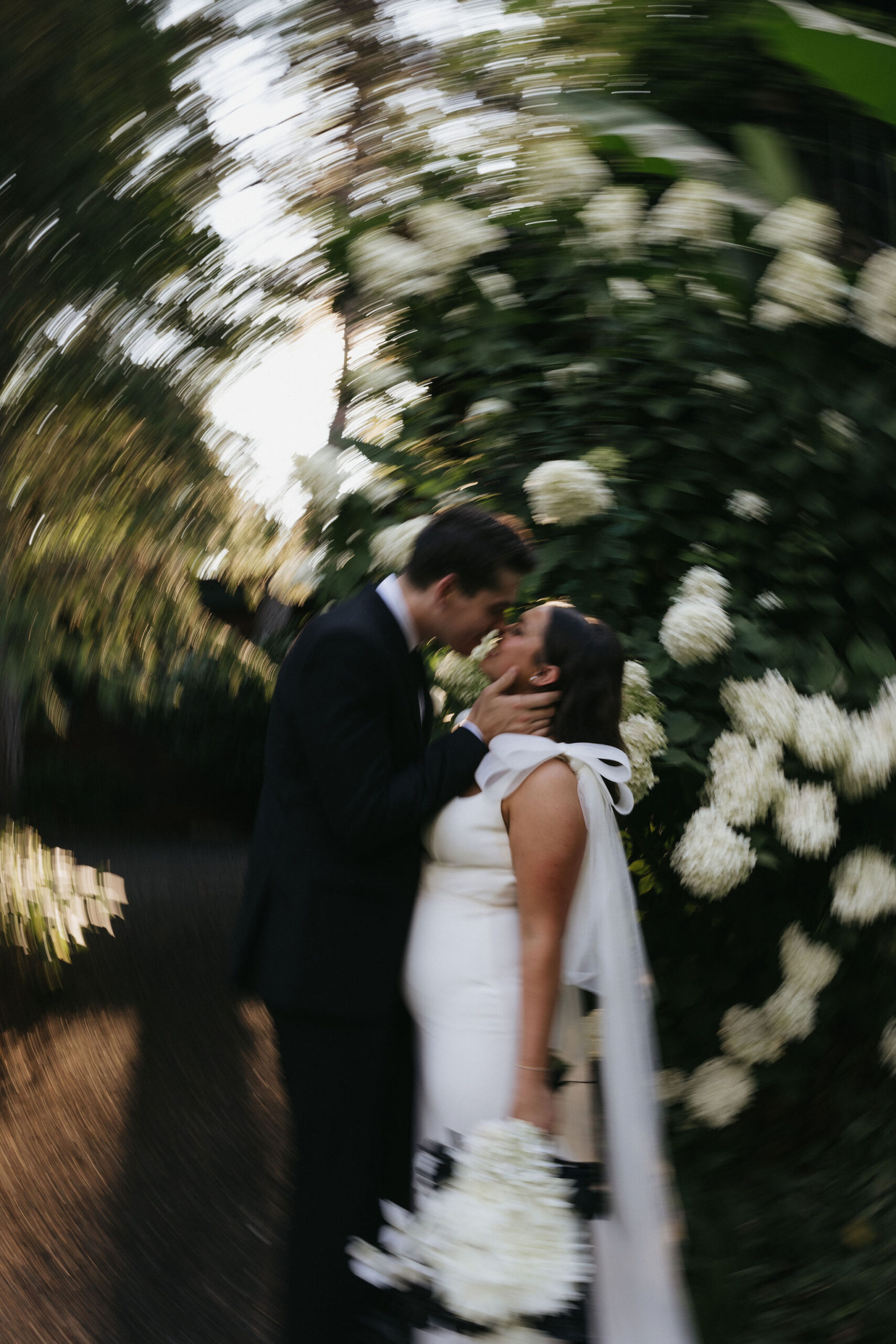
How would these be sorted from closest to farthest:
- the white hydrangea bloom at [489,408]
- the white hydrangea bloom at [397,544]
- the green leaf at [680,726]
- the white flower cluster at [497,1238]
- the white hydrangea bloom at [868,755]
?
the white flower cluster at [497,1238] → the white hydrangea bloom at [868,755] → the white hydrangea bloom at [397,544] → the green leaf at [680,726] → the white hydrangea bloom at [489,408]

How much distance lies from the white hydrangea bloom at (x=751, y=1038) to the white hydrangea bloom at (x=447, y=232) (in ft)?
7.22

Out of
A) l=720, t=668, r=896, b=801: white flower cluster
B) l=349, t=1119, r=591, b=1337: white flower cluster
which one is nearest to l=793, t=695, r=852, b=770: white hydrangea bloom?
l=720, t=668, r=896, b=801: white flower cluster

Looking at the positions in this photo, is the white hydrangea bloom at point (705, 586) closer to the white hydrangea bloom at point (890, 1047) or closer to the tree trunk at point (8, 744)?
the white hydrangea bloom at point (890, 1047)

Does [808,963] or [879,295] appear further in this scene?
[808,963]

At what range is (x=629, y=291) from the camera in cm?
269

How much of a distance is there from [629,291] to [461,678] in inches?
46.3

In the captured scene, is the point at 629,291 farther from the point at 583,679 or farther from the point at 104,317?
the point at 104,317

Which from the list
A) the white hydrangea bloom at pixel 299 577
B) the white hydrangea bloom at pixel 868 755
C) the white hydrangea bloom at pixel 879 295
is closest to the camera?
the white hydrangea bloom at pixel 879 295

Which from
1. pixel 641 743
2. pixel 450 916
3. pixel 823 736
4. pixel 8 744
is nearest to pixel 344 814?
pixel 450 916

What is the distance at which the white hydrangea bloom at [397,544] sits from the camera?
2.53 meters

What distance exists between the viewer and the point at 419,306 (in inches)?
111

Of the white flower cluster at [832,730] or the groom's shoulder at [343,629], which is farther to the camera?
the white flower cluster at [832,730]

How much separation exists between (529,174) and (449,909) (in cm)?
184

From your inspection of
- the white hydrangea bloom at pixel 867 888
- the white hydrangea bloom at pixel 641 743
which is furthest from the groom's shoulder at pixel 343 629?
the white hydrangea bloom at pixel 867 888
